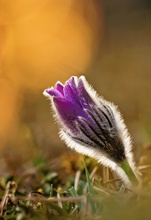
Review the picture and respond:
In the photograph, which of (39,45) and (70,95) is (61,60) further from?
(70,95)

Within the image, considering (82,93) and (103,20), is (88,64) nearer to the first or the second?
(103,20)

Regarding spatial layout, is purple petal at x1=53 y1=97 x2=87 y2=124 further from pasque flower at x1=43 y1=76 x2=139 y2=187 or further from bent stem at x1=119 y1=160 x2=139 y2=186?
bent stem at x1=119 y1=160 x2=139 y2=186

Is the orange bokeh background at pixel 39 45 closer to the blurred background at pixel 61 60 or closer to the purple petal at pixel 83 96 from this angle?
the blurred background at pixel 61 60

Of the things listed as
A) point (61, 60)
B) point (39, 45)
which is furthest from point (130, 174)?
point (39, 45)

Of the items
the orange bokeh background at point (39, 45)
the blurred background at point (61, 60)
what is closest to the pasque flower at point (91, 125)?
the blurred background at point (61, 60)

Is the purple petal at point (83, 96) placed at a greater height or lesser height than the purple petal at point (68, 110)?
greater

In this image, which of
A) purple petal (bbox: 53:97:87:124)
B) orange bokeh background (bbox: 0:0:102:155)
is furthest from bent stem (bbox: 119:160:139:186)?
orange bokeh background (bbox: 0:0:102:155)
